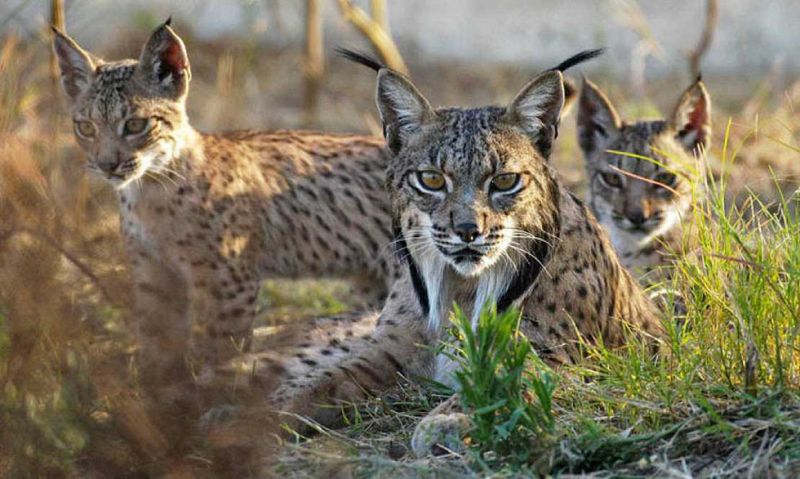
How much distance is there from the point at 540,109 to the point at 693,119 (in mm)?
2785

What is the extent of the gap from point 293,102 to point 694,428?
28.0 feet

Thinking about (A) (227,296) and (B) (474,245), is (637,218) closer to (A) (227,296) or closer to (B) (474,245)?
(A) (227,296)

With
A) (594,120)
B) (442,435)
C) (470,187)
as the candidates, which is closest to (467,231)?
(470,187)

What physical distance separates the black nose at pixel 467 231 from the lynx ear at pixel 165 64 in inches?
101

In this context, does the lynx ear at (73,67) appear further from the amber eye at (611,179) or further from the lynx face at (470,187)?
the amber eye at (611,179)

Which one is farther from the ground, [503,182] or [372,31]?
[372,31]

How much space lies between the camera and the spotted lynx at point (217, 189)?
7.14 metres

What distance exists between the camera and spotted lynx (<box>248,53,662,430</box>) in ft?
17.7

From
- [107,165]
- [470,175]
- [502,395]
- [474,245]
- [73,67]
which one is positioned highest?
[73,67]

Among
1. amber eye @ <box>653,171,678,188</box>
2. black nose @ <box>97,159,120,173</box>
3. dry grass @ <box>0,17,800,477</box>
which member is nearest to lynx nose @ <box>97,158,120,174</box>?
black nose @ <box>97,159,120,173</box>

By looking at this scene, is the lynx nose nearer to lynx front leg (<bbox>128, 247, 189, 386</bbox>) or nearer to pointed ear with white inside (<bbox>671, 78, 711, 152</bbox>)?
lynx front leg (<bbox>128, 247, 189, 386</bbox>)

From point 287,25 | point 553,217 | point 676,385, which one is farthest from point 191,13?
point 676,385

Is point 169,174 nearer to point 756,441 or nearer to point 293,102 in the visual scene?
point 756,441

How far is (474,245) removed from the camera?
17.3 feet
